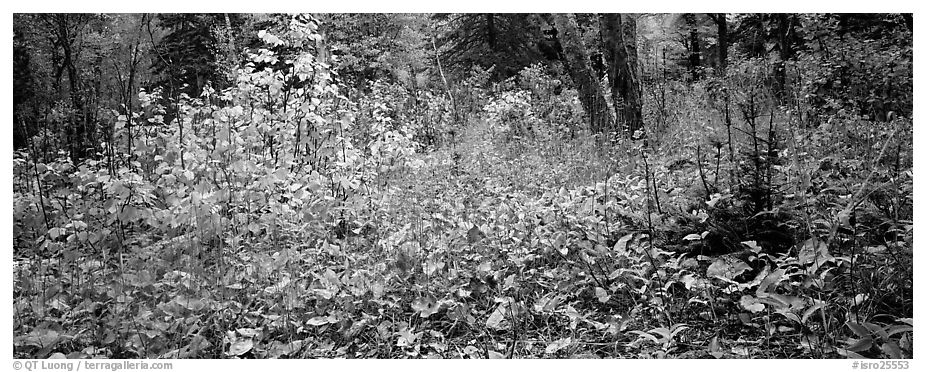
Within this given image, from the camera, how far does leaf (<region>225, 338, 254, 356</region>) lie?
272cm

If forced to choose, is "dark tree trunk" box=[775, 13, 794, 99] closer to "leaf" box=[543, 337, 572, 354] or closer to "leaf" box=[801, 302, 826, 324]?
"leaf" box=[801, 302, 826, 324]

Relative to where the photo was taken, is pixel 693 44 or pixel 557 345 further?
pixel 693 44

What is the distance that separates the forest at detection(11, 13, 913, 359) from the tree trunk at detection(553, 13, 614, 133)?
54 cm

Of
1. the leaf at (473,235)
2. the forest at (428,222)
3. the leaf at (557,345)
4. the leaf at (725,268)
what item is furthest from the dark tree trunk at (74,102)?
the leaf at (725,268)

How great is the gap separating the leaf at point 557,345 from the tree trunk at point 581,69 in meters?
3.69

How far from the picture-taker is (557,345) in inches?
107

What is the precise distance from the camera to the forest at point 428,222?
108 inches

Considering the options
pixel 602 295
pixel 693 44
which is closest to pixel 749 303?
pixel 602 295

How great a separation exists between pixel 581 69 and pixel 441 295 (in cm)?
405

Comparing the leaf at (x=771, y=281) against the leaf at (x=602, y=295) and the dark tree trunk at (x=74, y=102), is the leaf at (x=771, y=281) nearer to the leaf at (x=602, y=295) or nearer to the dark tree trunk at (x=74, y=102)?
the leaf at (x=602, y=295)

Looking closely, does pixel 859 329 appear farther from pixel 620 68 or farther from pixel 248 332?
pixel 620 68

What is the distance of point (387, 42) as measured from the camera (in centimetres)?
736
